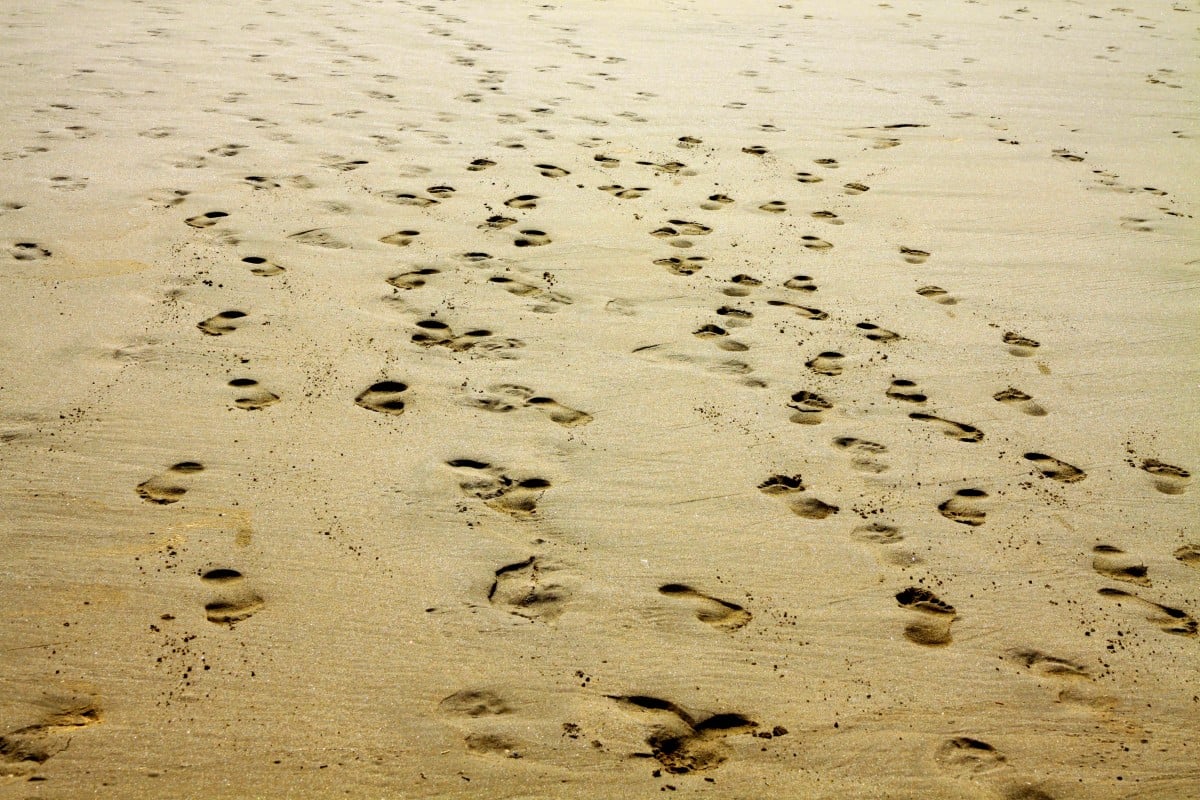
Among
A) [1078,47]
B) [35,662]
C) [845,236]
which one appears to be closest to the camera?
[35,662]

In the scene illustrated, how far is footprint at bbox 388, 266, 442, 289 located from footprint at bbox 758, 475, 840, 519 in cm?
153

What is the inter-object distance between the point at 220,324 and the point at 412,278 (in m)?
0.68

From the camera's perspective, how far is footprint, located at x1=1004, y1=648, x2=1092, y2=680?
215cm

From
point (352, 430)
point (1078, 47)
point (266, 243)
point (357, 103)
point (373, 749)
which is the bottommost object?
point (373, 749)

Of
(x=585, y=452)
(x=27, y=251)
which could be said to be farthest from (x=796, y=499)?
(x=27, y=251)

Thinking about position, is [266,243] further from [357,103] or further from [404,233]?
[357,103]

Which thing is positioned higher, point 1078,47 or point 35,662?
point 1078,47

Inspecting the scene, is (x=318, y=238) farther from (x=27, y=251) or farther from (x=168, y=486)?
(x=168, y=486)

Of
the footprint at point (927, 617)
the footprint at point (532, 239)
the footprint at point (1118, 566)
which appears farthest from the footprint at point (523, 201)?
the footprint at point (1118, 566)

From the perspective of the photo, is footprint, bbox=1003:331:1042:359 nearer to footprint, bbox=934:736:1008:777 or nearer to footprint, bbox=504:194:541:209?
footprint, bbox=934:736:1008:777

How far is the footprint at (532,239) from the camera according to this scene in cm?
391

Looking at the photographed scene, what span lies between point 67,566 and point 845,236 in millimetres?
3095

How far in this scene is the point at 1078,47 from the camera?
24.8 ft

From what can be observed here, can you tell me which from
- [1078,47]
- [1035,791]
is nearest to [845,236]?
[1035,791]
